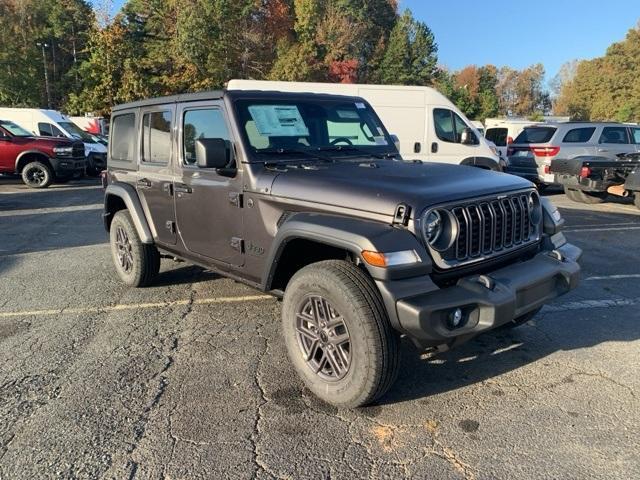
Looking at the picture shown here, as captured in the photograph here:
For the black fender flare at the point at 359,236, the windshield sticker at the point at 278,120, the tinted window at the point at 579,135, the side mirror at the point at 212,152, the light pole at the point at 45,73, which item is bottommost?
the black fender flare at the point at 359,236

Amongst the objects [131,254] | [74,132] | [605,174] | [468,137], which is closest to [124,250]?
[131,254]

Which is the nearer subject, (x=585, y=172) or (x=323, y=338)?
(x=323, y=338)

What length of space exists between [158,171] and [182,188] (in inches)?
19.7

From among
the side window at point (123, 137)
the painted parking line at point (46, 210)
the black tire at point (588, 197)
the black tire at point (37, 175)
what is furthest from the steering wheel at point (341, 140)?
the black tire at point (37, 175)

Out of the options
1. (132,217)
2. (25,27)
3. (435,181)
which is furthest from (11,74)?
(435,181)

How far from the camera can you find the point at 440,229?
3.01m

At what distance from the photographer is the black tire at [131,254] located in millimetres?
5289

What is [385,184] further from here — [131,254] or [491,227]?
[131,254]

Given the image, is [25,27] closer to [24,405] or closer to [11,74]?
[11,74]

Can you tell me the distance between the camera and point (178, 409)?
3.17 m

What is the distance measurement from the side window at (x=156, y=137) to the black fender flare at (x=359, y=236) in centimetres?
194

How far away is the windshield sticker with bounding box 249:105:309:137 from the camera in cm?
399

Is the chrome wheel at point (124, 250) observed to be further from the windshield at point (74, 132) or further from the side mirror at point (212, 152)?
the windshield at point (74, 132)

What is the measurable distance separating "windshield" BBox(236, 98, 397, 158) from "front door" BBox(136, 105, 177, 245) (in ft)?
3.37
